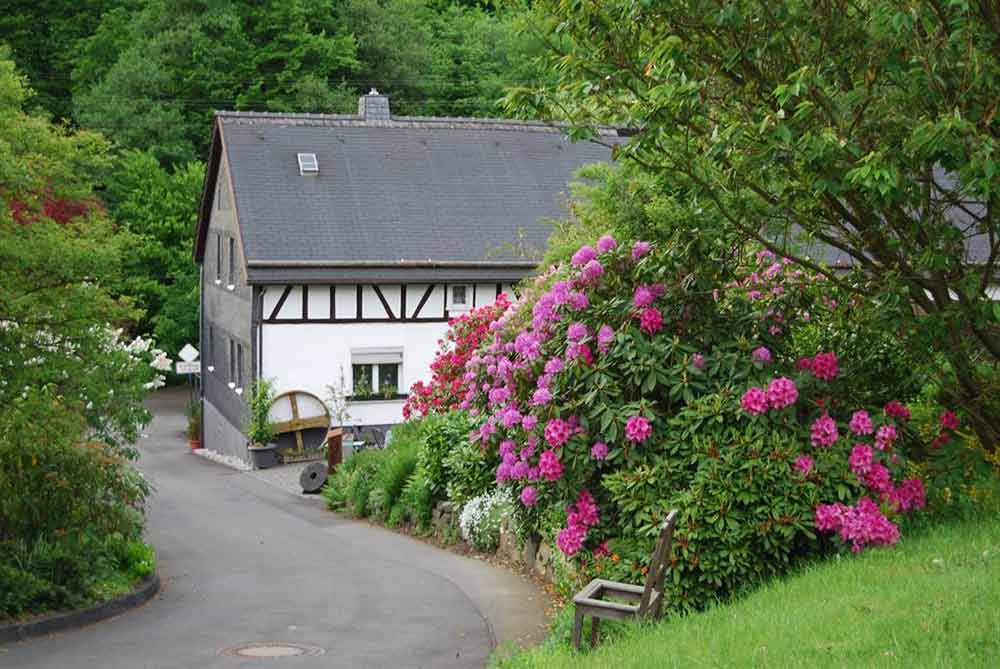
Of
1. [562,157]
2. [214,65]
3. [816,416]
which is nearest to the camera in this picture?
[816,416]

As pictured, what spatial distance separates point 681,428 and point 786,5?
3653 mm

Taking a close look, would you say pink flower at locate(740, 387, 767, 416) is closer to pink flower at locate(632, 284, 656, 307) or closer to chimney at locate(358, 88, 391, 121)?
pink flower at locate(632, 284, 656, 307)

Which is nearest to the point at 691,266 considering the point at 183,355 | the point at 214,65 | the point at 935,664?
→ the point at 935,664

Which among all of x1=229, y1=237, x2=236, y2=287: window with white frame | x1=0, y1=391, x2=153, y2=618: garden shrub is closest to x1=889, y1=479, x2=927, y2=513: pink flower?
x1=0, y1=391, x2=153, y2=618: garden shrub

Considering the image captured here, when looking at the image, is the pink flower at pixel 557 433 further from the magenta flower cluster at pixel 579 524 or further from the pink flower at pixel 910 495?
the pink flower at pixel 910 495

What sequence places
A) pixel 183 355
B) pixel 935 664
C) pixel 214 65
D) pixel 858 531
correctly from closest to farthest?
pixel 935 664 → pixel 858 531 → pixel 183 355 → pixel 214 65

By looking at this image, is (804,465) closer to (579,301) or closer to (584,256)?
(579,301)

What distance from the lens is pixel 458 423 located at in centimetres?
A: 1895

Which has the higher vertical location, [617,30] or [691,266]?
[617,30]

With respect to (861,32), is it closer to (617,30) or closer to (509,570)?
(617,30)

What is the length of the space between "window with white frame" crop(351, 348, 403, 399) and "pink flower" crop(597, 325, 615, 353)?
2283 cm

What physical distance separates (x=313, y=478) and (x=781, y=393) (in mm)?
16499

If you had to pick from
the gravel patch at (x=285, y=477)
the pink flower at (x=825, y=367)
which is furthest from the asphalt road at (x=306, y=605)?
the gravel patch at (x=285, y=477)

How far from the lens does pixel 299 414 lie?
33656 mm
